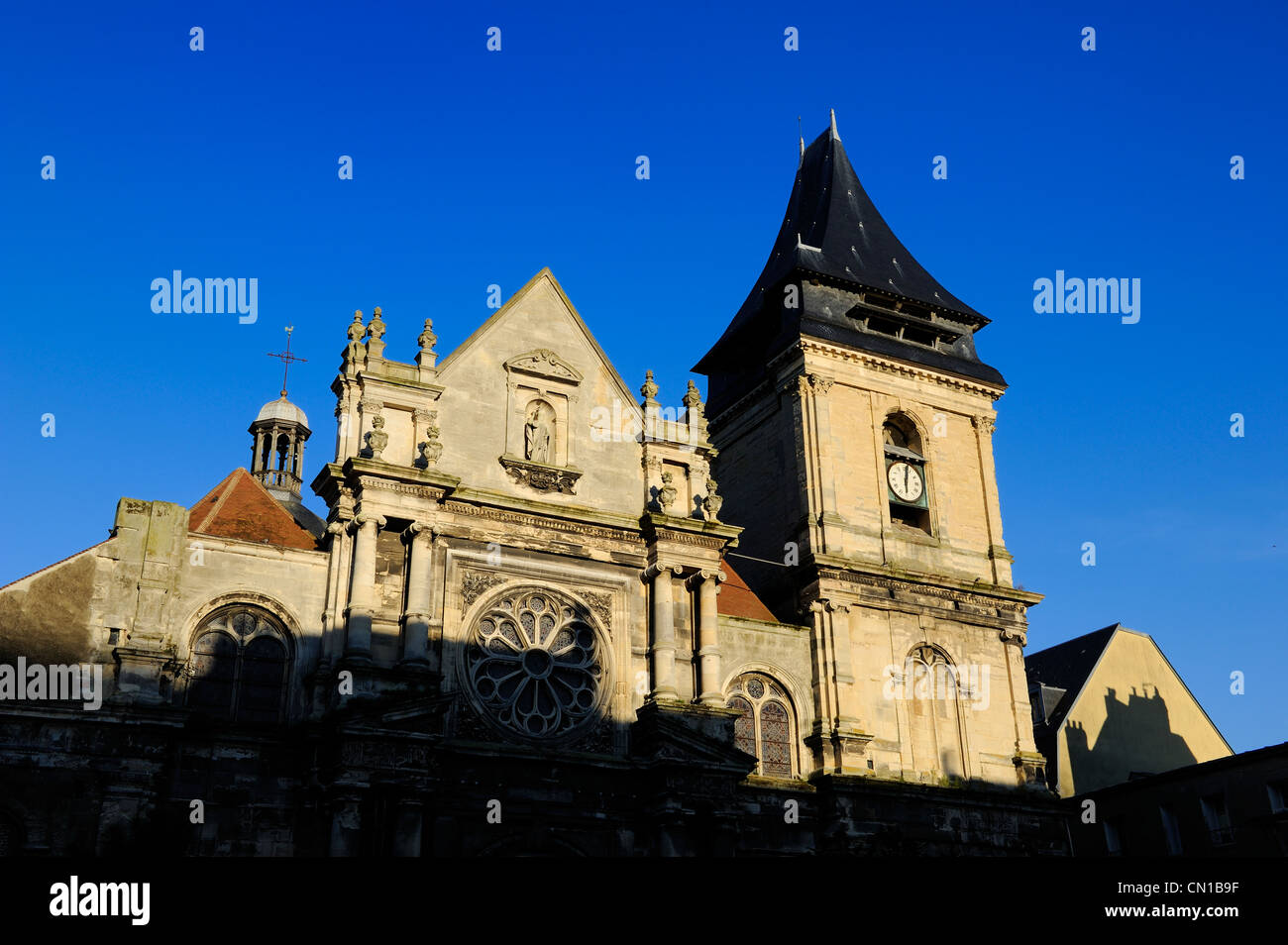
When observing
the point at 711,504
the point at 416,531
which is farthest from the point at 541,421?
the point at 416,531

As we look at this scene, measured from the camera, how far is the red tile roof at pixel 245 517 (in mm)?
25344

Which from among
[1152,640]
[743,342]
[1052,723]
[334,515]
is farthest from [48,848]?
[1152,640]

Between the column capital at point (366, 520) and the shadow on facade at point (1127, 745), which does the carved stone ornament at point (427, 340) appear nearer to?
the column capital at point (366, 520)

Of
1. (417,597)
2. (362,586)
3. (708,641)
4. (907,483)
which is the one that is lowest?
(708,641)

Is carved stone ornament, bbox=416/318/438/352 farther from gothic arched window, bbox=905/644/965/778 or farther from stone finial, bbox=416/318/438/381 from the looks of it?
gothic arched window, bbox=905/644/965/778

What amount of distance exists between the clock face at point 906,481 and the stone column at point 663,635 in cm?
789

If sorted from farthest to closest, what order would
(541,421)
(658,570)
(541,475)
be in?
(541,421) → (541,475) → (658,570)

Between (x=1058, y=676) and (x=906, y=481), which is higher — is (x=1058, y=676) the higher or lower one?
the lower one

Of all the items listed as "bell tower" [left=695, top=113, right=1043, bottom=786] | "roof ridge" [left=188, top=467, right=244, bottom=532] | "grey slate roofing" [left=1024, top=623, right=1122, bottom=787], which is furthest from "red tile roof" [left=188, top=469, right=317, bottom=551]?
"grey slate roofing" [left=1024, top=623, right=1122, bottom=787]

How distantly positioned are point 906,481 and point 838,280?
5799 millimetres

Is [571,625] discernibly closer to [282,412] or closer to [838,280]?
[838,280]

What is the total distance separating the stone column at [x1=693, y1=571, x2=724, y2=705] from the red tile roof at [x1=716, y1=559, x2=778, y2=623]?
1.64 m

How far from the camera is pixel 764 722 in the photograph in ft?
91.8

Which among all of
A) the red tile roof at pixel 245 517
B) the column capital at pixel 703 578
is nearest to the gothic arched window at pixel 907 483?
the column capital at pixel 703 578
